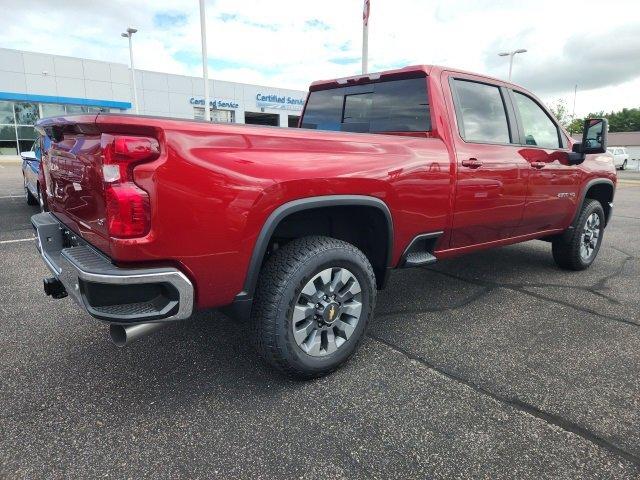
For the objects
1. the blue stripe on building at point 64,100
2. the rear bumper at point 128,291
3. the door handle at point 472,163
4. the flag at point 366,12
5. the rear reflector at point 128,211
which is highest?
the flag at point 366,12

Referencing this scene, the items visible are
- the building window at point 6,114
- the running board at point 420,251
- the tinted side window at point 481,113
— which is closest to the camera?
the running board at point 420,251

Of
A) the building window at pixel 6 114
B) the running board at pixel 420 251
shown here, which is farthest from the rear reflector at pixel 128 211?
the building window at pixel 6 114

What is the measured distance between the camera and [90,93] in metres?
29.7

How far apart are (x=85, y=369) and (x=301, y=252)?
1514mm

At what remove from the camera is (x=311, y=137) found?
245 cm

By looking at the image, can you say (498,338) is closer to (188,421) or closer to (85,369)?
(188,421)

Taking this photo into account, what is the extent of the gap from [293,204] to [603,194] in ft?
14.1

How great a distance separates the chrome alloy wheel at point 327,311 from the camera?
2.52 m

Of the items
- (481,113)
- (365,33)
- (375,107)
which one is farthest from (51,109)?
(481,113)

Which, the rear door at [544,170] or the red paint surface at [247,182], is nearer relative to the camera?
the red paint surface at [247,182]

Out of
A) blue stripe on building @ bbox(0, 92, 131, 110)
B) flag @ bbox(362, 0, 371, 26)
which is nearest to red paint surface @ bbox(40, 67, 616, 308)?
flag @ bbox(362, 0, 371, 26)

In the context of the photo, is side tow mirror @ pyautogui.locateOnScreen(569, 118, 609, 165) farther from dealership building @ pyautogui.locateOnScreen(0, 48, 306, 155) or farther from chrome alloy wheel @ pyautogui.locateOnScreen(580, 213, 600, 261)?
dealership building @ pyautogui.locateOnScreen(0, 48, 306, 155)

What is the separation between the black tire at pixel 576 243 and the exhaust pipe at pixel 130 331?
4.28 meters

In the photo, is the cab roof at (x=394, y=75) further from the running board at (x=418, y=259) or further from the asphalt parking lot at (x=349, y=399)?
the asphalt parking lot at (x=349, y=399)
